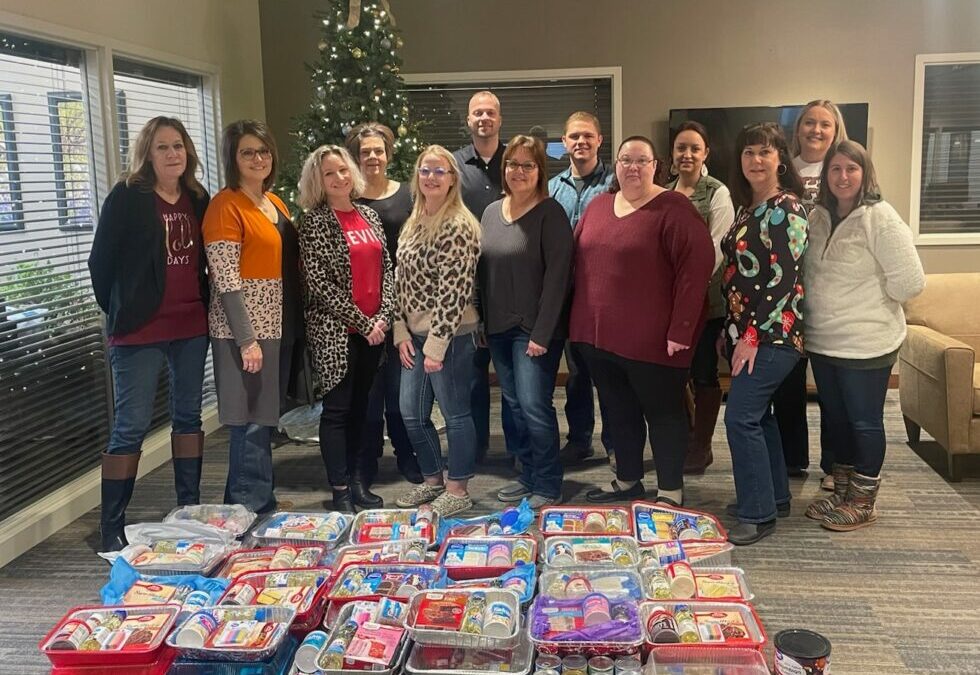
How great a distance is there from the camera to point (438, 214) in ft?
10.4

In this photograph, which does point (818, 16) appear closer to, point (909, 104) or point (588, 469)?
point (909, 104)

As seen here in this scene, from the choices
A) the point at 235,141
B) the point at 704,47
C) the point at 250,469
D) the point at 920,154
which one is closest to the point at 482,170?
the point at 235,141

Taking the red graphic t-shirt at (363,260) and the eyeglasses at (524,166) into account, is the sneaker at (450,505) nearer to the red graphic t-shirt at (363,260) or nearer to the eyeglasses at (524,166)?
the red graphic t-shirt at (363,260)

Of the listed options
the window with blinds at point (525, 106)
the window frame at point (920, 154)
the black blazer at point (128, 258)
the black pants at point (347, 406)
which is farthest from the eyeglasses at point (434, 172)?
the window frame at point (920, 154)

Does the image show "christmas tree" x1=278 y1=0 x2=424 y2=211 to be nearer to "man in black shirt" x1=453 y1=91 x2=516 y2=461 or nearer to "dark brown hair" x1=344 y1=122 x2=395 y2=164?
"man in black shirt" x1=453 y1=91 x2=516 y2=461

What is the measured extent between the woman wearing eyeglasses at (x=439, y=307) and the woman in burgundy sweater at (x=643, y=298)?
44cm

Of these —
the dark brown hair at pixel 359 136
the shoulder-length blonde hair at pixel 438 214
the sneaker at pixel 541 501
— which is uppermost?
the dark brown hair at pixel 359 136

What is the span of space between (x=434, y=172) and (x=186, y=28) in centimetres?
232

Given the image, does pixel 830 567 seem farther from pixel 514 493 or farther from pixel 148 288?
pixel 148 288

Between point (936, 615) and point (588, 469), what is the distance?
1.67 metres

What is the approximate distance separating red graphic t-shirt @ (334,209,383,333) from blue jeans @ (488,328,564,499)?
51 centimetres

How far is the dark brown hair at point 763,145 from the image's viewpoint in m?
2.86

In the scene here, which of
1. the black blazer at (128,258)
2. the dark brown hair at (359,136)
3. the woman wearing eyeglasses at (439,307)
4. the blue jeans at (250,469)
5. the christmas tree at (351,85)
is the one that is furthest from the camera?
the christmas tree at (351,85)

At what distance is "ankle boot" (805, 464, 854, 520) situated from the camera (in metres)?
3.30
